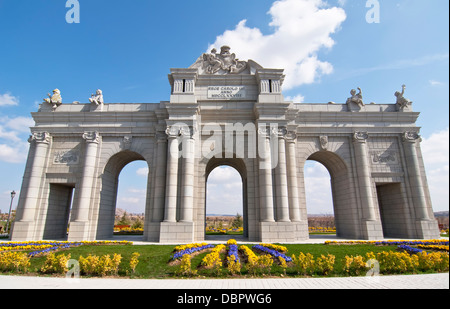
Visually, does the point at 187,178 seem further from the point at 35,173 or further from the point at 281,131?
the point at 35,173

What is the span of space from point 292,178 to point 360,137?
24.6ft

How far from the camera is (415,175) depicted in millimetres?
20547

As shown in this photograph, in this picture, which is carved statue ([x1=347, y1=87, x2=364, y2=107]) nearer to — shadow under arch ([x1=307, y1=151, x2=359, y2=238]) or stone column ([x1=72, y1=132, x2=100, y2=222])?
shadow under arch ([x1=307, y1=151, x2=359, y2=238])

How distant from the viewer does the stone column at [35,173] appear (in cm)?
1917

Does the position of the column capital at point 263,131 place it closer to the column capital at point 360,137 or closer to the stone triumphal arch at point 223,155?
the stone triumphal arch at point 223,155

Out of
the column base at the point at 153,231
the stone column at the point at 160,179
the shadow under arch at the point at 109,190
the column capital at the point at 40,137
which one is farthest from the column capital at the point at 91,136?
the column base at the point at 153,231

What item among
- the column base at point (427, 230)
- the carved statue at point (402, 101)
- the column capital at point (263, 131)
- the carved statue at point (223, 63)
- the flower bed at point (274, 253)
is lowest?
the flower bed at point (274, 253)

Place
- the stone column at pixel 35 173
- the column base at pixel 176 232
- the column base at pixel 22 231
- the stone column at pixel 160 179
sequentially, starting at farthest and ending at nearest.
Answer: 1. the stone column at pixel 35 173
2. the stone column at pixel 160 179
3. the column base at pixel 22 231
4. the column base at pixel 176 232

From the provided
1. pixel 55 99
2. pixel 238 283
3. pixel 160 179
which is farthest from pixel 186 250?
pixel 55 99

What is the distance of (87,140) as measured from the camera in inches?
812

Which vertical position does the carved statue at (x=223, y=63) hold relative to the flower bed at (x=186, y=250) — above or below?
above

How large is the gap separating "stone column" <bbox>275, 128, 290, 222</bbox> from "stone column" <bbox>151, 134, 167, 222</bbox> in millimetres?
8988

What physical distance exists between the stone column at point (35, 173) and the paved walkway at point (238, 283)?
1289cm

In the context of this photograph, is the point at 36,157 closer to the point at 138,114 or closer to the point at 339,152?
the point at 138,114
